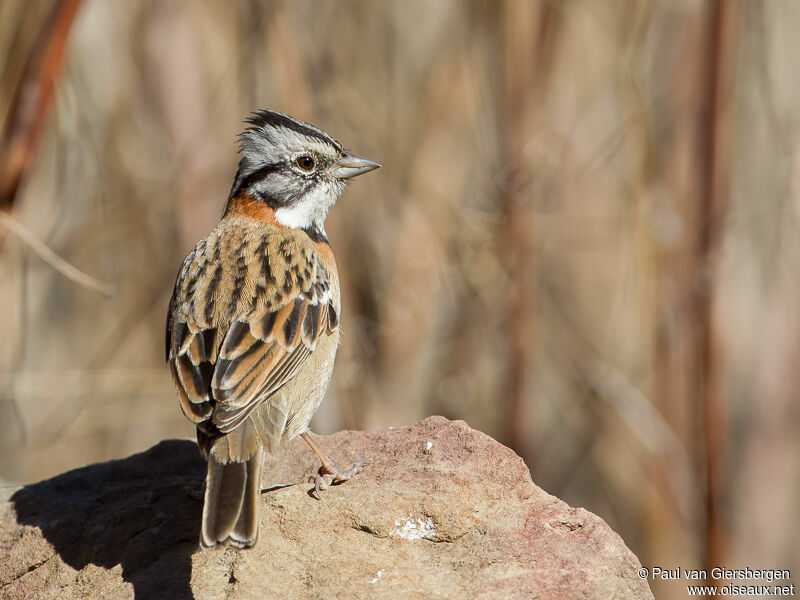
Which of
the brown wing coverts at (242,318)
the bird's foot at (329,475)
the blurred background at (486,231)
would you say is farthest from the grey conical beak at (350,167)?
the bird's foot at (329,475)

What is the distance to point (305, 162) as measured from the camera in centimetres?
560

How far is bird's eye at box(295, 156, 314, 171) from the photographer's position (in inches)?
220

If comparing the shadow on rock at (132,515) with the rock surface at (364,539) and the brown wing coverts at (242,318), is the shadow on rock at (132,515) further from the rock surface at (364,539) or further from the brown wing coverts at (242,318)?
the brown wing coverts at (242,318)

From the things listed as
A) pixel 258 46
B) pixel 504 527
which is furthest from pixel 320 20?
pixel 504 527

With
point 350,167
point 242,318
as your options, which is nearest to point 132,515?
point 242,318

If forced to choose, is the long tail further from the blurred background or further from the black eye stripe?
the blurred background

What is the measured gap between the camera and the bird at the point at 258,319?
4059mm

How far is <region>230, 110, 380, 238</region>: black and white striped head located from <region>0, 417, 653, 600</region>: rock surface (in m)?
1.50

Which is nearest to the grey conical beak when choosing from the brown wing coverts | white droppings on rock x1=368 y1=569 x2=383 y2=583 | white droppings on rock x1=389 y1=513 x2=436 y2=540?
the brown wing coverts

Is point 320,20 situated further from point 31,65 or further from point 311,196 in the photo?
point 31,65

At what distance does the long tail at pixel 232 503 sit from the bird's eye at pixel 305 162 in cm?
205

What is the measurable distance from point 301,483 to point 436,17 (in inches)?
163

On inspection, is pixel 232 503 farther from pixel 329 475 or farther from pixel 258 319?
pixel 258 319

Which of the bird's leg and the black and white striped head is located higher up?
the black and white striped head
